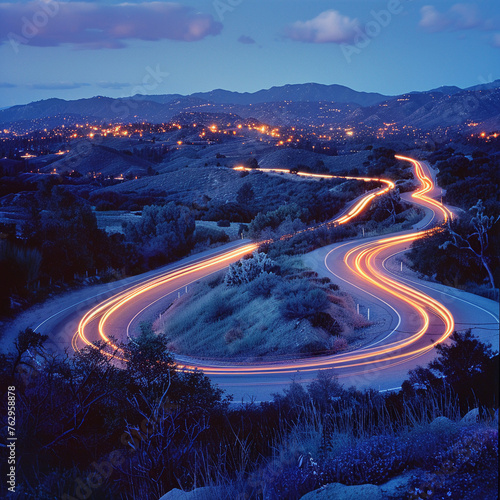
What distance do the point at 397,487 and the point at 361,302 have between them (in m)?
13.1

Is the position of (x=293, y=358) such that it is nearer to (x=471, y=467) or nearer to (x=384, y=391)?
(x=384, y=391)

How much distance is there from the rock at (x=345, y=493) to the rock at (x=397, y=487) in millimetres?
81

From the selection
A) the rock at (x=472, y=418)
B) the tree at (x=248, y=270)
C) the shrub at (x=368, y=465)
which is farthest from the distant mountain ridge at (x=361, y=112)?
the shrub at (x=368, y=465)

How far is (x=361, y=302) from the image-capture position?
16.3 m

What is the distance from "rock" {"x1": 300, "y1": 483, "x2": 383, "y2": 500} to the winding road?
8.83 feet

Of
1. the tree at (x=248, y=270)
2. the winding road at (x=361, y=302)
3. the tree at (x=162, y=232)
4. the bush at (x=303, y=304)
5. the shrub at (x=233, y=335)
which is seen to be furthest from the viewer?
the tree at (x=162, y=232)

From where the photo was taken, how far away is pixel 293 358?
1284cm

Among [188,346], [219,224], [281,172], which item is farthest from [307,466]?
[281,172]

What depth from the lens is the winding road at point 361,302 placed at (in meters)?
11.4

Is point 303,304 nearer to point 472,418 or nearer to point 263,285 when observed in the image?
point 263,285

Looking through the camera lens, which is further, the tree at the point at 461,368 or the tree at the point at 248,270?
the tree at the point at 248,270

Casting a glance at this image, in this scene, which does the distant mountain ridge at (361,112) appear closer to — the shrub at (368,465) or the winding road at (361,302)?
the winding road at (361,302)

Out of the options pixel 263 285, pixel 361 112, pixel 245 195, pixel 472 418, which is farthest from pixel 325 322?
pixel 361 112

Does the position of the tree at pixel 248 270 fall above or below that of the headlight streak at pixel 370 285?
above
